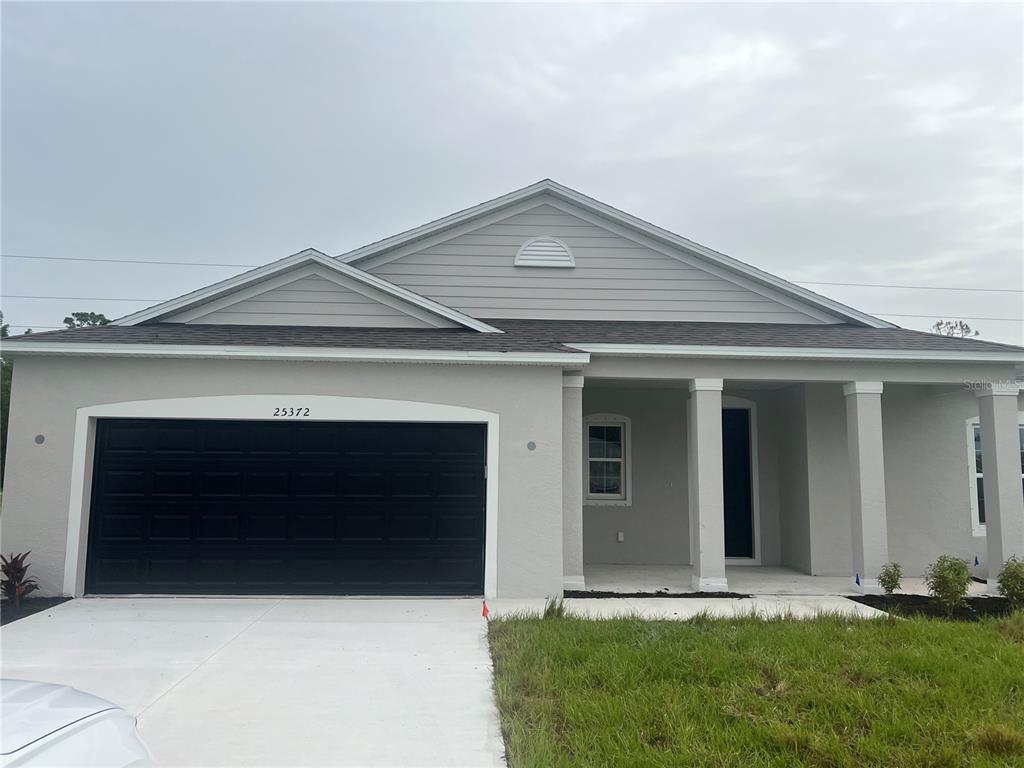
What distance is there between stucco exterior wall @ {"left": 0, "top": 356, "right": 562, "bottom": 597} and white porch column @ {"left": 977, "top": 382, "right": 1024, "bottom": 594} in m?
6.23

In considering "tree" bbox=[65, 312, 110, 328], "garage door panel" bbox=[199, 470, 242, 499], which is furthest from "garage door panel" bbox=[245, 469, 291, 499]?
"tree" bbox=[65, 312, 110, 328]

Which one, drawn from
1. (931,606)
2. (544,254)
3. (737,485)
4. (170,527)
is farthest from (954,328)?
(170,527)

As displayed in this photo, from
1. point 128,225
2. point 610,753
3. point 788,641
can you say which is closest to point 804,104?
point 788,641

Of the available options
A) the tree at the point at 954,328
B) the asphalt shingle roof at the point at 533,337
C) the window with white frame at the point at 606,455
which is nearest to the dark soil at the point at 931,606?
the asphalt shingle roof at the point at 533,337

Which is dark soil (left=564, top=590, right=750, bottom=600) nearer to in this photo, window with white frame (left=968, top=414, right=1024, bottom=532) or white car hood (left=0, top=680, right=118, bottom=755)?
window with white frame (left=968, top=414, right=1024, bottom=532)

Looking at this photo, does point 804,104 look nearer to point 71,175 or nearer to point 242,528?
point 242,528

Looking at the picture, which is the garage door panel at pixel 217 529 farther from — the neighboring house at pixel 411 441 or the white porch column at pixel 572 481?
the white porch column at pixel 572 481

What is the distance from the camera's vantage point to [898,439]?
11.3m

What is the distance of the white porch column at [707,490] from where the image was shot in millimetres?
9211

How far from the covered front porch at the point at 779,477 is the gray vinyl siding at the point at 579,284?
139 cm

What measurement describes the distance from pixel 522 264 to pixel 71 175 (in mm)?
16754

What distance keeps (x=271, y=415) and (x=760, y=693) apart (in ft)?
21.3

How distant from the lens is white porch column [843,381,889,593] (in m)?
9.39

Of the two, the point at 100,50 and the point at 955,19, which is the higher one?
the point at 100,50
